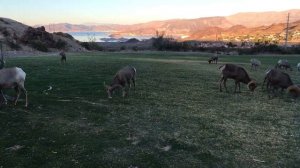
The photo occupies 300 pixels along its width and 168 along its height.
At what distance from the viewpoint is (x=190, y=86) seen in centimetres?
2522

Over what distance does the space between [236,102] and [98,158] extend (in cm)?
1044

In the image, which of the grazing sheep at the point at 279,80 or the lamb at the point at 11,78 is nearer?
the lamb at the point at 11,78

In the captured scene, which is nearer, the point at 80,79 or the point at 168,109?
the point at 168,109

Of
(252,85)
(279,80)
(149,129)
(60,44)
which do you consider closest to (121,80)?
(149,129)

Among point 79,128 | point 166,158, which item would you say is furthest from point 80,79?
point 166,158

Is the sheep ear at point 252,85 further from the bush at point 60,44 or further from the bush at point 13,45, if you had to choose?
the bush at point 60,44

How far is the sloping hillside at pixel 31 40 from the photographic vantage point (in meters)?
74.1

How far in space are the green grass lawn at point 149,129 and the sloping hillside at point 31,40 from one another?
55.4 m

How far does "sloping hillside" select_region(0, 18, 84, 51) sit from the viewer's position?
243ft

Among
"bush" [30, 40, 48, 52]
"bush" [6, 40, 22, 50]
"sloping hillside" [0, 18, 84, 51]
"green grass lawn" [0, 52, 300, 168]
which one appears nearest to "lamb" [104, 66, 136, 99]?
"green grass lawn" [0, 52, 300, 168]

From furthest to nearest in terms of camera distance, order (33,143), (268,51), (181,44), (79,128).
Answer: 1. (181,44)
2. (268,51)
3. (79,128)
4. (33,143)

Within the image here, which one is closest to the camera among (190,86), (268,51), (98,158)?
(98,158)

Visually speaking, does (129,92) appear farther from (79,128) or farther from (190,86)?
(79,128)

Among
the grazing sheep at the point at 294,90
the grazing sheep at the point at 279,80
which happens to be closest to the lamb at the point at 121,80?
the grazing sheep at the point at 279,80
